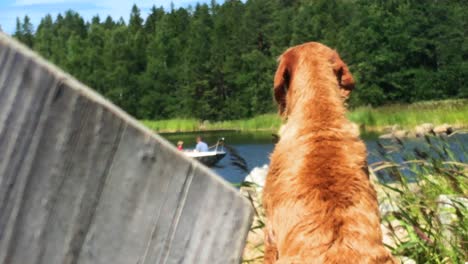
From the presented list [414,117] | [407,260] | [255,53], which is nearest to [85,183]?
[407,260]

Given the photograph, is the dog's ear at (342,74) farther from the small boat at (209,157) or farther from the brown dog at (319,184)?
the small boat at (209,157)

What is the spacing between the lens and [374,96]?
82.3 metres

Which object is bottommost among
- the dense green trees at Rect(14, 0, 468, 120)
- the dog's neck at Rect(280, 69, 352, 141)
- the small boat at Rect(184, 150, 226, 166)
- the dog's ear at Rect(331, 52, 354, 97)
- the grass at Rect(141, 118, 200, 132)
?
the small boat at Rect(184, 150, 226, 166)

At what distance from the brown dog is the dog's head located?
0.4 inches

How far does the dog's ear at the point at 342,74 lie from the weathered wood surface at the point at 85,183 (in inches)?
157

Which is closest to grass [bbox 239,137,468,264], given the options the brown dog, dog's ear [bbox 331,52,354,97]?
the brown dog

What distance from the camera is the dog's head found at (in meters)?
5.05

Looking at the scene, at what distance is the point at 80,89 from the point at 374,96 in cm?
8304

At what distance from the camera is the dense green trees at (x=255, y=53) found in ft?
279

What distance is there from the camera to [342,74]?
5.12 metres

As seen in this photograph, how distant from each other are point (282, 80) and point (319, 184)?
1.56 metres

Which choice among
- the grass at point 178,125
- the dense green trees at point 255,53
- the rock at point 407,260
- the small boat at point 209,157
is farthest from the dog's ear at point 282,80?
the grass at point 178,125

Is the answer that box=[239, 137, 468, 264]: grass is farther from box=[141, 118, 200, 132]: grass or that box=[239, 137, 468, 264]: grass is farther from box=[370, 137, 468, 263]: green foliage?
box=[141, 118, 200, 132]: grass

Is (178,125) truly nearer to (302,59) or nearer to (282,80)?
(282,80)
